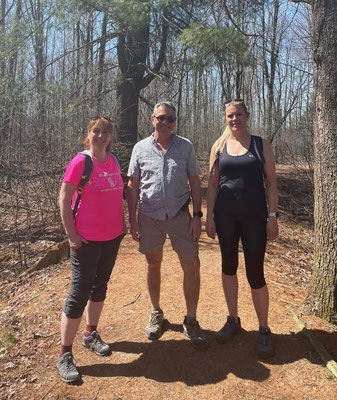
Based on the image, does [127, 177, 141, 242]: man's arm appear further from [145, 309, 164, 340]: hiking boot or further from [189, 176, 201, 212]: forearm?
[145, 309, 164, 340]: hiking boot

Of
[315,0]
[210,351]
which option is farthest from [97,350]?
[315,0]

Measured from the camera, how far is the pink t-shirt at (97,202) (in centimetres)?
258

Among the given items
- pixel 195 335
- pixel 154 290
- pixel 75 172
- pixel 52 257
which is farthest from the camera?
pixel 52 257

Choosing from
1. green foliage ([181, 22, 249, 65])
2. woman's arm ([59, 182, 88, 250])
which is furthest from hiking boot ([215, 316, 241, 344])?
green foliage ([181, 22, 249, 65])

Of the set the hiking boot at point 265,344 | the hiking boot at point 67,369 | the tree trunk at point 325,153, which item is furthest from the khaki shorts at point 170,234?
the tree trunk at point 325,153

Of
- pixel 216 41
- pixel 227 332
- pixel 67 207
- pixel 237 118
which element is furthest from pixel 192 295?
pixel 216 41

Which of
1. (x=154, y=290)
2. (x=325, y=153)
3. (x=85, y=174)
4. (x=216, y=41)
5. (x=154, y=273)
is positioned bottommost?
(x=154, y=290)

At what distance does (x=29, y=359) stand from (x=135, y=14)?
7828 mm

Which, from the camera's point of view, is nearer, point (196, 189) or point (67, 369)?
point (67, 369)

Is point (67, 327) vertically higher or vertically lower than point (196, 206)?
lower

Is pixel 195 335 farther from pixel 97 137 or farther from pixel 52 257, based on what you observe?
pixel 52 257

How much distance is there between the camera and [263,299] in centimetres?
292

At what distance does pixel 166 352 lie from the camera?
3068 millimetres

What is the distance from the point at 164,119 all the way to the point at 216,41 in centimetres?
573
